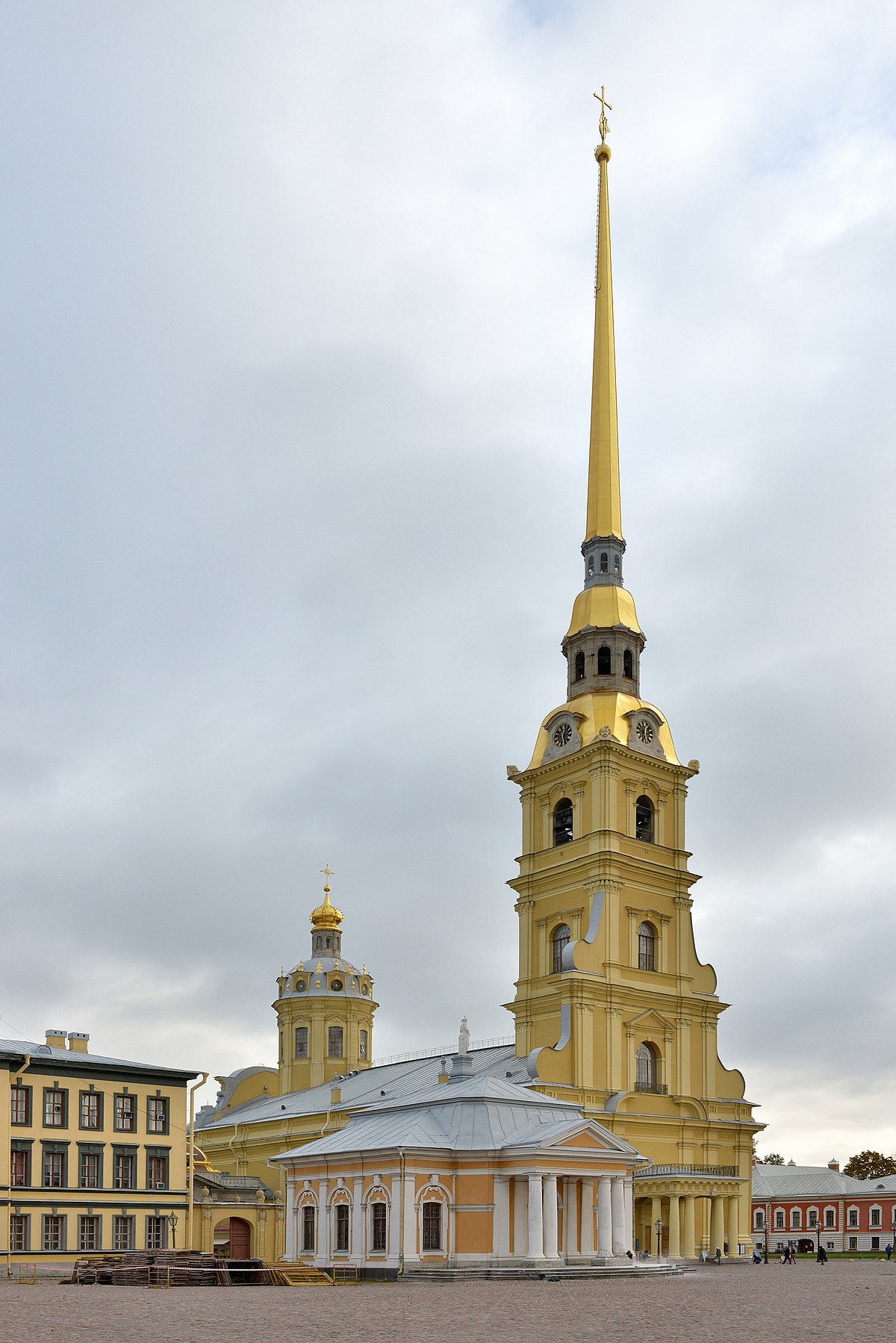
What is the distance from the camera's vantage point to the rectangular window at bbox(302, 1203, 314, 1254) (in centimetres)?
4670

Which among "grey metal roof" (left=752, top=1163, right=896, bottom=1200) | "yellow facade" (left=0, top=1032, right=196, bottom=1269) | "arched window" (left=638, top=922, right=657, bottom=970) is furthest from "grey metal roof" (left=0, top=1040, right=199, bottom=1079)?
"grey metal roof" (left=752, top=1163, right=896, bottom=1200)

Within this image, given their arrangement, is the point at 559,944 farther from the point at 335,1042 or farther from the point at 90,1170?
the point at 335,1042

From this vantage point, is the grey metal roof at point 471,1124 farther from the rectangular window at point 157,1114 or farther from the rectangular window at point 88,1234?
the rectangular window at point 88,1234

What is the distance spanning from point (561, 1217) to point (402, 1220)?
18.1ft

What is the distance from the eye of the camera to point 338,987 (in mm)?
86375

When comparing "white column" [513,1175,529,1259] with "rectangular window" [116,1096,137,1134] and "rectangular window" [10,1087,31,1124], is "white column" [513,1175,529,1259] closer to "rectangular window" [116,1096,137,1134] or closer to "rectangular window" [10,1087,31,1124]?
"rectangular window" [116,1096,137,1134]

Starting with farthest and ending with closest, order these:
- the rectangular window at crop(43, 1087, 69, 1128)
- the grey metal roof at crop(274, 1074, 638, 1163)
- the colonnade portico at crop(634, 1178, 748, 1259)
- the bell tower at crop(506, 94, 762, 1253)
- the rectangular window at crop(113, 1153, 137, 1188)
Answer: the bell tower at crop(506, 94, 762, 1253) < the colonnade portico at crop(634, 1178, 748, 1259) < the rectangular window at crop(113, 1153, 137, 1188) < the rectangular window at crop(43, 1087, 69, 1128) < the grey metal roof at crop(274, 1074, 638, 1163)

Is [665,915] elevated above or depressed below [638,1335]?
above

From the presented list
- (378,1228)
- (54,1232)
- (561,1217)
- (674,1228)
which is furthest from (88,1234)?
(674,1228)

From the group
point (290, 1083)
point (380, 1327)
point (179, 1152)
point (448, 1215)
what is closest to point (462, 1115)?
point (448, 1215)

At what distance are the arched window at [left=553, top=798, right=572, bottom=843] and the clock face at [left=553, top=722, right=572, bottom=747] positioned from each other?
2.57 metres

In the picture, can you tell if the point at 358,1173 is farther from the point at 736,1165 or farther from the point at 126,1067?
the point at 736,1165

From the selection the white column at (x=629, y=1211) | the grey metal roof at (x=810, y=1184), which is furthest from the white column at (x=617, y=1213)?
the grey metal roof at (x=810, y=1184)

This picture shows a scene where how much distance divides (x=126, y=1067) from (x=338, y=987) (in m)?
37.0
